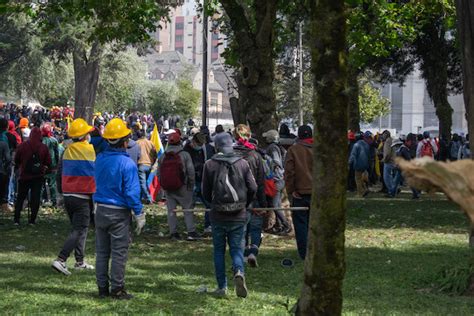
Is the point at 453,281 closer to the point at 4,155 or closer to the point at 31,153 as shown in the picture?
the point at 31,153

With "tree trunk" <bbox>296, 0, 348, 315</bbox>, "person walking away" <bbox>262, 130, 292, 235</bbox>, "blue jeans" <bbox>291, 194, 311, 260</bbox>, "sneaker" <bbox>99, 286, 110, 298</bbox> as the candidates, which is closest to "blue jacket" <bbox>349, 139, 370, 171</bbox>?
"person walking away" <bbox>262, 130, 292, 235</bbox>

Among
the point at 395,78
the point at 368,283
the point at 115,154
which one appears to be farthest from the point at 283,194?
the point at 395,78

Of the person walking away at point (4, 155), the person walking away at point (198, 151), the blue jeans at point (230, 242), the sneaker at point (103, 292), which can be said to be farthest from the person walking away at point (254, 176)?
the person walking away at point (4, 155)

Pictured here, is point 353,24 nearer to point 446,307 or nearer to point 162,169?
point 162,169

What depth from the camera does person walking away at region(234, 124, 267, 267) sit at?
9.85 metres

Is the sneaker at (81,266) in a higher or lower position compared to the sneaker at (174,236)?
higher

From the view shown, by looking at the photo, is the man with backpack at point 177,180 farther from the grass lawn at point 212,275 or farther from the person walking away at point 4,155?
the person walking away at point 4,155

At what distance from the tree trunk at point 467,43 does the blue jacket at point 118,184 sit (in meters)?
3.69

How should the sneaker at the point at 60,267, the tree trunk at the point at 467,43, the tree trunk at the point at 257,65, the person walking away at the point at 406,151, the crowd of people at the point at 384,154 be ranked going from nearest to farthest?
the tree trunk at the point at 467,43
the sneaker at the point at 60,267
the tree trunk at the point at 257,65
the person walking away at the point at 406,151
the crowd of people at the point at 384,154

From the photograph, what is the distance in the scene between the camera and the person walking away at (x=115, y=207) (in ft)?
27.4

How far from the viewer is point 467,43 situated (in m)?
9.02

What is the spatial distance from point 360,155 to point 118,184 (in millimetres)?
14468

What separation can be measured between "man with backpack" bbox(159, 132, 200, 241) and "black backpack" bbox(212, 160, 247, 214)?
4.92 m

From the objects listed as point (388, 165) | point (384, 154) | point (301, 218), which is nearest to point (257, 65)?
point (301, 218)
